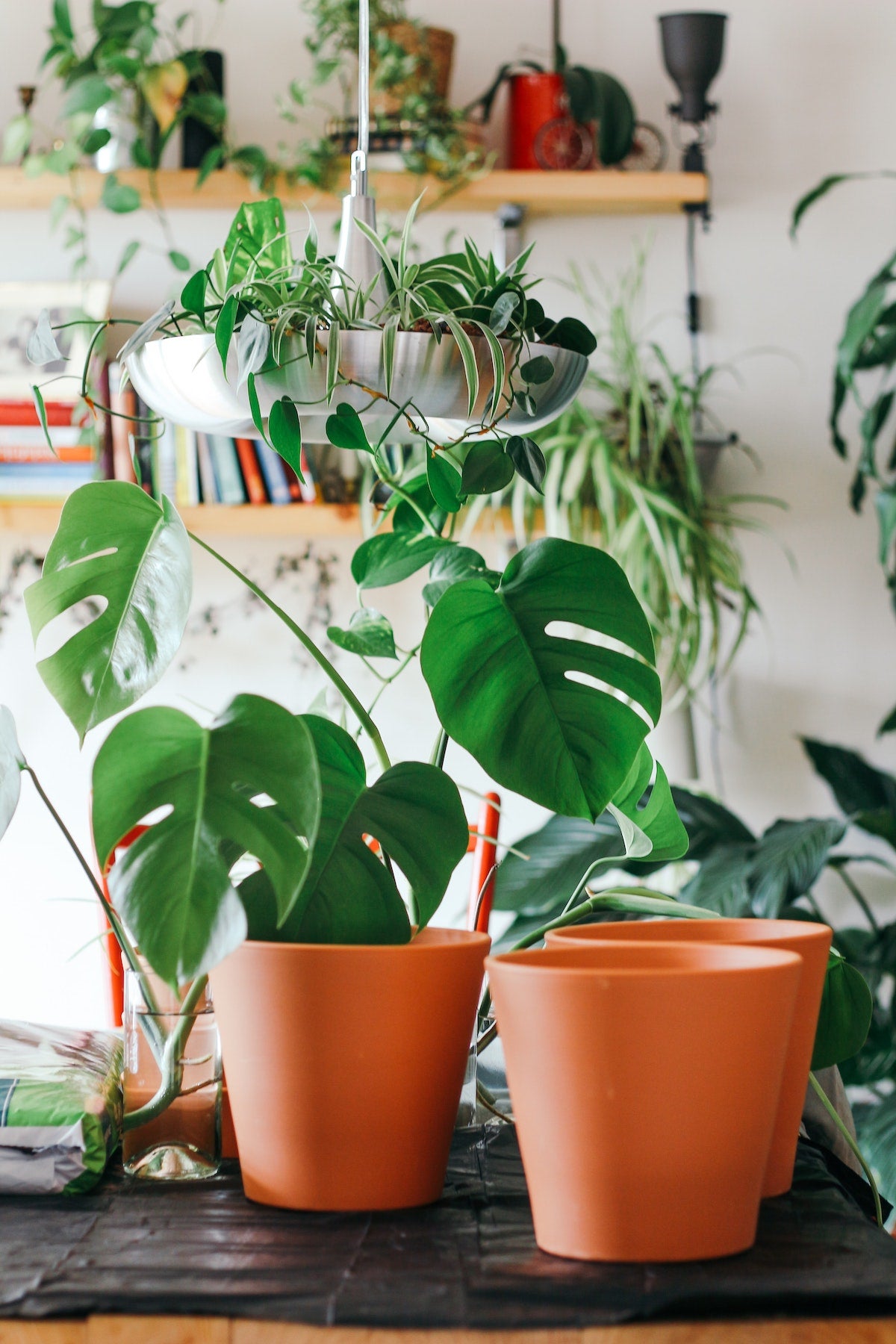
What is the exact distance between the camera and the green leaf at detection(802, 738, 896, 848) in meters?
2.27

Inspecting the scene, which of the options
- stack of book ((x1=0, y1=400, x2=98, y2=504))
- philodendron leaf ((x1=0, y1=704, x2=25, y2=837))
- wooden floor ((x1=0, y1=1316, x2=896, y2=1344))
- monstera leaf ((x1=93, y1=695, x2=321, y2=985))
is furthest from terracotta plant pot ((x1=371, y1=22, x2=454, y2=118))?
wooden floor ((x1=0, y1=1316, x2=896, y2=1344))

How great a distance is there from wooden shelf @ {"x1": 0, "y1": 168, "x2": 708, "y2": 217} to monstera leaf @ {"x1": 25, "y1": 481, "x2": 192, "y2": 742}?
1.71m

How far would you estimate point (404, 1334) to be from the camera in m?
0.56

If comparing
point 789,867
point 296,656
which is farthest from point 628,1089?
point 296,656

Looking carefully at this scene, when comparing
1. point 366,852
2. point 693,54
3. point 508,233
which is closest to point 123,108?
point 508,233

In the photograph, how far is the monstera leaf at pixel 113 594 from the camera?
751mm

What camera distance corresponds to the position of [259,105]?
255 cm

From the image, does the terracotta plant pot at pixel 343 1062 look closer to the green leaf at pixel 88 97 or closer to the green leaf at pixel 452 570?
the green leaf at pixel 452 570

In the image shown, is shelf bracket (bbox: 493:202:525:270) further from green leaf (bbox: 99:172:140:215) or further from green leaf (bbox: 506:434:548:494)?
green leaf (bbox: 506:434:548:494)

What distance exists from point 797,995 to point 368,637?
1.30 ft

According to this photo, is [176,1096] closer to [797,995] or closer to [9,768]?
[9,768]

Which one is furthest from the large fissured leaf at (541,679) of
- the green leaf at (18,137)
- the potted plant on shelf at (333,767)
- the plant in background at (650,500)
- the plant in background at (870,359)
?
the green leaf at (18,137)

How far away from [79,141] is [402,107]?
0.59m

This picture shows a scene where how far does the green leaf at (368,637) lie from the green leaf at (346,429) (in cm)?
17
